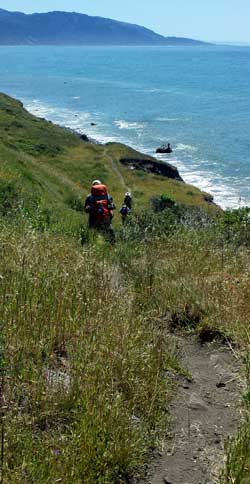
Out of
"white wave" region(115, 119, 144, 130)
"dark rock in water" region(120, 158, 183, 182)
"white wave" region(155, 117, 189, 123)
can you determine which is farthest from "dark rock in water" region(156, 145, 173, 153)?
"white wave" region(155, 117, 189, 123)

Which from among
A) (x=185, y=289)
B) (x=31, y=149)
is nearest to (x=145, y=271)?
(x=185, y=289)

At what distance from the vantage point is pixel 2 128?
56.8 meters

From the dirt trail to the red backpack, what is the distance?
7.79 m

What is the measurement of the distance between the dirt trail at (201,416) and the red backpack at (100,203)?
307 inches

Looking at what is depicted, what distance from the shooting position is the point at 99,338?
4633 millimetres

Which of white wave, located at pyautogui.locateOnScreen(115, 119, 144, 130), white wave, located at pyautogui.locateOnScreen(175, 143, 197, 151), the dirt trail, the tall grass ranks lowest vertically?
white wave, located at pyautogui.locateOnScreen(175, 143, 197, 151)

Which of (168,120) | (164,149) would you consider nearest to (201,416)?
(164,149)

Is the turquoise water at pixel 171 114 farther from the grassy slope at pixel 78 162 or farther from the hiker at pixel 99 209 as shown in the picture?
the hiker at pixel 99 209

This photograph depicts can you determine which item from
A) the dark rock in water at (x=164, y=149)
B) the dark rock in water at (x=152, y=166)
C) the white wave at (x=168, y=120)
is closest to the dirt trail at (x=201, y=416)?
the dark rock in water at (x=152, y=166)

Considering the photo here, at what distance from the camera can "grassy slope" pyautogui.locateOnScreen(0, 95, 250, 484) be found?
357cm

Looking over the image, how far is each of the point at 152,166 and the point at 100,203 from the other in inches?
1721

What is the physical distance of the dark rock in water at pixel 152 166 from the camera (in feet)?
182

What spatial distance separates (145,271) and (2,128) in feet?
171

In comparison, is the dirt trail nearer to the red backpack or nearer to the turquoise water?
the red backpack
